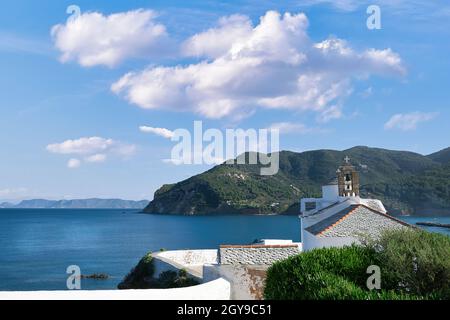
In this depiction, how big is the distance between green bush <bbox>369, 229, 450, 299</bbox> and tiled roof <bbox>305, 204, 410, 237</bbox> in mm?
11100

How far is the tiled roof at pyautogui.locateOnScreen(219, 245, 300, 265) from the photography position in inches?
815

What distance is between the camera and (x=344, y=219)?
28219 mm

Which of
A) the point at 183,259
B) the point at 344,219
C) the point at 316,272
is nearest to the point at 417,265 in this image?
the point at 316,272

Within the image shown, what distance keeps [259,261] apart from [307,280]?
627cm

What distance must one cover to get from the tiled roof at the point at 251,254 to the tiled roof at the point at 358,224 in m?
6.59

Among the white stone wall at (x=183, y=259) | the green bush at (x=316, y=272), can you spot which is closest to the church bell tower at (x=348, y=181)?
the white stone wall at (x=183, y=259)

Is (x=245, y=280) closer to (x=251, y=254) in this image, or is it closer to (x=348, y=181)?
(x=251, y=254)

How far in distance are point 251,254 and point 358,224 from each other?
9.52 meters

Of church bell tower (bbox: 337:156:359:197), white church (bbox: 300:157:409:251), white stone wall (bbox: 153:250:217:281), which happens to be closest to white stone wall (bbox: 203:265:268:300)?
white church (bbox: 300:157:409:251)

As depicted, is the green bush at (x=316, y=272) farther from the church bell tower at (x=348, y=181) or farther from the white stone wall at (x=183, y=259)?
the church bell tower at (x=348, y=181)

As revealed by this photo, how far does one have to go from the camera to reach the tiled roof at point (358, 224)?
2731 centimetres

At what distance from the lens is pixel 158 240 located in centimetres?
10894
